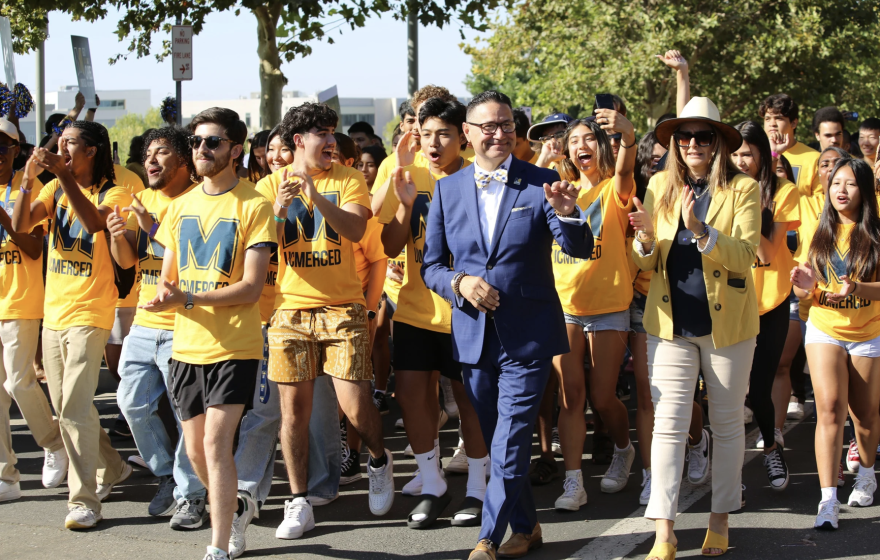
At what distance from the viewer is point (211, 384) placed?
184 inches

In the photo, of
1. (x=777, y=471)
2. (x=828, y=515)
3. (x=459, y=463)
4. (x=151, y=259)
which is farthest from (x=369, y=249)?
(x=828, y=515)

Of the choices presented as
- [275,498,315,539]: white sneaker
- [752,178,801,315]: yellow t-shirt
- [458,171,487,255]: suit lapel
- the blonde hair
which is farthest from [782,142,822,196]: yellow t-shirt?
[275,498,315,539]: white sneaker

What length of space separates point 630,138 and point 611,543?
220 cm

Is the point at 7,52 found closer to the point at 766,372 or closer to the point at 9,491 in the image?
the point at 9,491

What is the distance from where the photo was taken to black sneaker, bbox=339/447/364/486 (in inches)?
257

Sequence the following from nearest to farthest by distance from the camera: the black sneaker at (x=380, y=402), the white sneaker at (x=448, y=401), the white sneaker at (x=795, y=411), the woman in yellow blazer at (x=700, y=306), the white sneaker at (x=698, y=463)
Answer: the woman in yellow blazer at (x=700, y=306) < the white sneaker at (x=698, y=463) < the black sneaker at (x=380, y=402) < the white sneaker at (x=795, y=411) < the white sneaker at (x=448, y=401)

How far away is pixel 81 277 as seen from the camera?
5734 millimetres

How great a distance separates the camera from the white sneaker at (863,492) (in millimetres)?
5617

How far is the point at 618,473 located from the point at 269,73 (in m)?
9.02

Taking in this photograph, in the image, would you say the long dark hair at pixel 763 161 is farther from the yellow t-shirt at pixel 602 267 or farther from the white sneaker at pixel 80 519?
the white sneaker at pixel 80 519

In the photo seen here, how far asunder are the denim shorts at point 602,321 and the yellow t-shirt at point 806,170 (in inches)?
100

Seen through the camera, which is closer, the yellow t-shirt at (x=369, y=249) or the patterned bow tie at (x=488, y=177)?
the patterned bow tie at (x=488, y=177)

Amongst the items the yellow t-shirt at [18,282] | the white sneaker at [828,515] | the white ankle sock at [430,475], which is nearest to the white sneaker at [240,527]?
the white ankle sock at [430,475]

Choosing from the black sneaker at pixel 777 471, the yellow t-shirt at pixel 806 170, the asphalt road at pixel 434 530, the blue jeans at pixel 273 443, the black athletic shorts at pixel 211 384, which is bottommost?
the asphalt road at pixel 434 530
